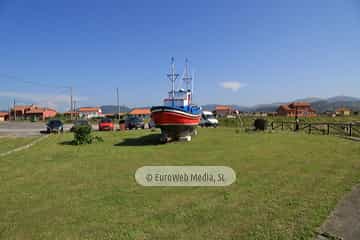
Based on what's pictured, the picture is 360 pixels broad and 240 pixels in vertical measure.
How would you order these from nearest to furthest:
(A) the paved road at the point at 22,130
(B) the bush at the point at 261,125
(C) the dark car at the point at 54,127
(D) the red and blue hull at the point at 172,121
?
(D) the red and blue hull at the point at 172,121
(B) the bush at the point at 261,125
(A) the paved road at the point at 22,130
(C) the dark car at the point at 54,127

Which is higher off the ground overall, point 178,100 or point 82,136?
point 178,100

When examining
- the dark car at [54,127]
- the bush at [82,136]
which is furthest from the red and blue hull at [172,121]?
the dark car at [54,127]

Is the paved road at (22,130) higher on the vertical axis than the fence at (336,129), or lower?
lower

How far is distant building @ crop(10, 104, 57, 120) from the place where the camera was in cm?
8796

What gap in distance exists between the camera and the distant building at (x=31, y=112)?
88.0 meters

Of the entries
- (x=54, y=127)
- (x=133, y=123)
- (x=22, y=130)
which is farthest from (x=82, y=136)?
(x=22, y=130)

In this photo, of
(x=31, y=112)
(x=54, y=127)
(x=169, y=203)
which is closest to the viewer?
(x=169, y=203)

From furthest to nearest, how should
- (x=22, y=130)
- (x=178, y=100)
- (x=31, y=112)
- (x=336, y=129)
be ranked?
1. (x=31, y=112)
2. (x=22, y=130)
3. (x=336, y=129)
4. (x=178, y=100)

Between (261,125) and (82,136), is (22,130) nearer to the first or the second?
(82,136)

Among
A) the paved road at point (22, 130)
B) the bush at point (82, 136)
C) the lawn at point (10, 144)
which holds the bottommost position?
the paved road at point (22, 130)

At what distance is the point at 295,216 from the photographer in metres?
3.82

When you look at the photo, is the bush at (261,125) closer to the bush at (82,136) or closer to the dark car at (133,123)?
the dark car at (133,123)

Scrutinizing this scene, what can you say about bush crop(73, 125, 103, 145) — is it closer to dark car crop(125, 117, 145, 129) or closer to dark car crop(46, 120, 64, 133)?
dark car crop(46, 120, 64, 133)

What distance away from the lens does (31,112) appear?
92.4 meters
